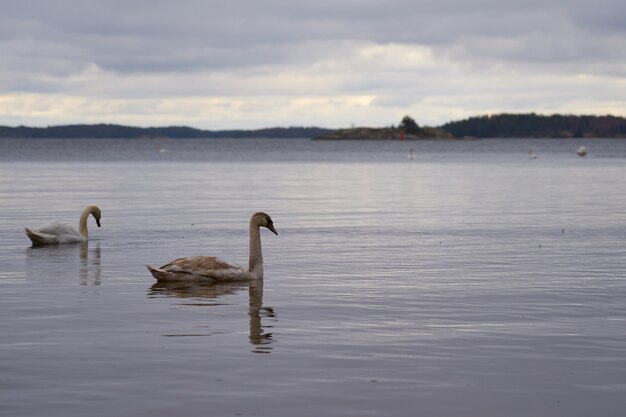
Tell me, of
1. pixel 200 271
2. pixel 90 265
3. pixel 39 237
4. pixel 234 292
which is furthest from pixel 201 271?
pixel 39 237

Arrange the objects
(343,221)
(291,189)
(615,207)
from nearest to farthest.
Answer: (343,221) → (615,207) → (291,189)

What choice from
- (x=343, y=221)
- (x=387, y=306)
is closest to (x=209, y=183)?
(x=343, y=221)

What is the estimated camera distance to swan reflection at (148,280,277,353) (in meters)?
14.5

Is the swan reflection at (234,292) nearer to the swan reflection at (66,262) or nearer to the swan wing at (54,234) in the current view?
the swan reflection at (66,262)

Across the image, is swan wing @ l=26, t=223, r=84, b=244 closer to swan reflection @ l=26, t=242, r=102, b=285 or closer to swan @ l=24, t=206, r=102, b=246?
swan @ l=24, t=206, r=102, b=246

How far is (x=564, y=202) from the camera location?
44.6m

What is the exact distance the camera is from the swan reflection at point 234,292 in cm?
1453

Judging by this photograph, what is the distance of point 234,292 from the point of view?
1902 centimetres

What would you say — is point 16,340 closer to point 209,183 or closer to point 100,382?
point 100,382

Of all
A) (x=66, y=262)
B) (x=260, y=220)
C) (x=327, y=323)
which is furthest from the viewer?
(x=66, y=262)

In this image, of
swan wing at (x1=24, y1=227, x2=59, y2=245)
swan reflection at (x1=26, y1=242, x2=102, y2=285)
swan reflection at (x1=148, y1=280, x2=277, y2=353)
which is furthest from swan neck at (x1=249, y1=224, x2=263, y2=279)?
swan wing at (x1=24, y1=227, x2=59, y2=245)

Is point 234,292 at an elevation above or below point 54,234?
below

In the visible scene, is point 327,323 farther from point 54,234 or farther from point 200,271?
point 54,234

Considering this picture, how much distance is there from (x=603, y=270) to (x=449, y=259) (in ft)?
11.6
